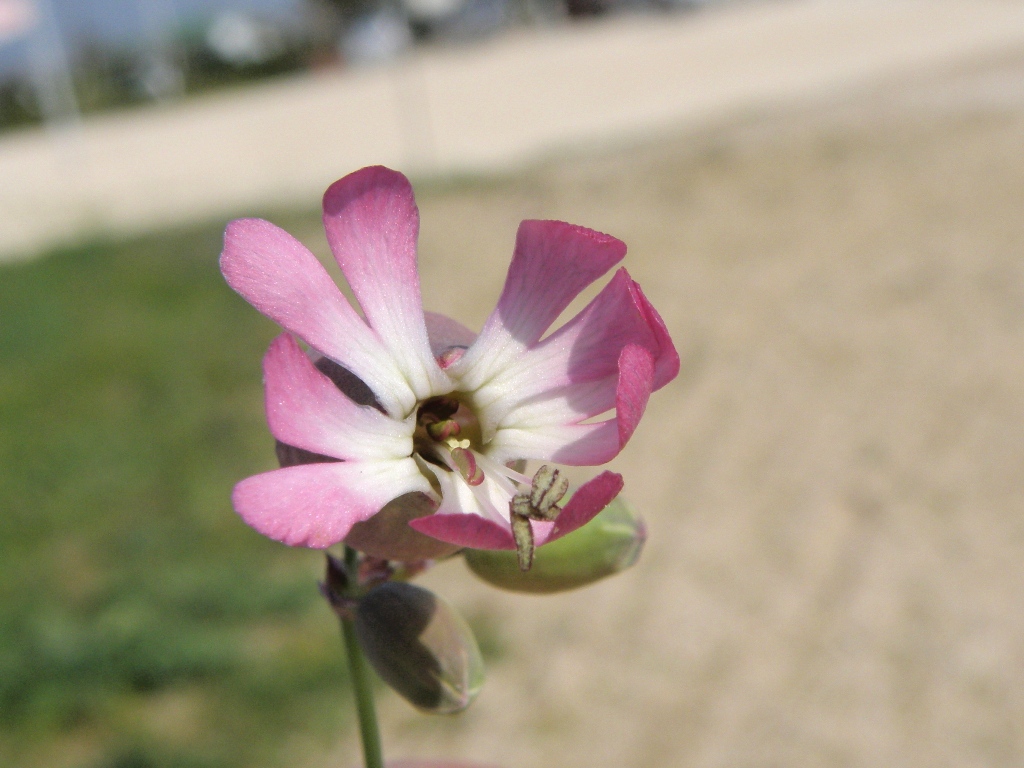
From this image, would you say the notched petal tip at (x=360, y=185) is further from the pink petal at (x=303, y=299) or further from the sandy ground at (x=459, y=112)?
the sandy ground at (x=459, y=112)

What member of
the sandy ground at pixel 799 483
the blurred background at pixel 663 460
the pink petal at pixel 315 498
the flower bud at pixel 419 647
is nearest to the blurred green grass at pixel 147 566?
the blurred background at pixel 663 460

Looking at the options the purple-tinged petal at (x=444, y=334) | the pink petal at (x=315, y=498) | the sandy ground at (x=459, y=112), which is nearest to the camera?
the pink petal at (x=315, y=498)

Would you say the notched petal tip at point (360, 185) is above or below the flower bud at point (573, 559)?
above

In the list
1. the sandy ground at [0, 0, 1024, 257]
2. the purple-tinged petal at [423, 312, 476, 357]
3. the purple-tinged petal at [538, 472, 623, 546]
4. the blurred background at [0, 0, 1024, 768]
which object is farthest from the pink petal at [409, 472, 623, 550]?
the sandy ground at [0, 0, 1024, 257]

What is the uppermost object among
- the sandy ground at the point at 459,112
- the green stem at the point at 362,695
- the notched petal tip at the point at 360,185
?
the notched petal tip at the point at 360,185

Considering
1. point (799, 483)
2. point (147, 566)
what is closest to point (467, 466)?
point (147, 566)

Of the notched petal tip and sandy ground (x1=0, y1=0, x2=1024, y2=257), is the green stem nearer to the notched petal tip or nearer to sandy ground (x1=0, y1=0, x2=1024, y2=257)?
the notched petal tip

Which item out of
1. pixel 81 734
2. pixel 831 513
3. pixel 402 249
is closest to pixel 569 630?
pixel 831 513
